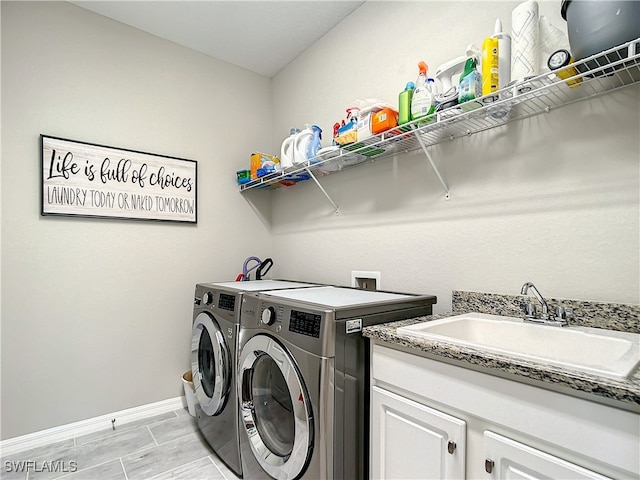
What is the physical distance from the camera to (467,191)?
1646mm

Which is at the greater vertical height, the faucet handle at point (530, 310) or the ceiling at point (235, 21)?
the ceiling at point (235, 21)

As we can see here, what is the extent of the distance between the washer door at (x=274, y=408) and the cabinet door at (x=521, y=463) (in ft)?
2.02

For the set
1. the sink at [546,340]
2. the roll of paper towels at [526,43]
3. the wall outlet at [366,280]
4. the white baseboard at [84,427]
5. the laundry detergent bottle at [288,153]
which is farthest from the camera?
the laundry detergent bottle at [288,153]

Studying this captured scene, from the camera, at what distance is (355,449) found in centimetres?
131

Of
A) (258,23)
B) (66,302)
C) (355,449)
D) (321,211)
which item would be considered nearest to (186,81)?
(258,23)

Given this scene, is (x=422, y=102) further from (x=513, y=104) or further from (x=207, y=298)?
(x=207, y=298)

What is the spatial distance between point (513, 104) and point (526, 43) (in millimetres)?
205

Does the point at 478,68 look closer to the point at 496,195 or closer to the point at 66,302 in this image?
Result: the point at 496,195

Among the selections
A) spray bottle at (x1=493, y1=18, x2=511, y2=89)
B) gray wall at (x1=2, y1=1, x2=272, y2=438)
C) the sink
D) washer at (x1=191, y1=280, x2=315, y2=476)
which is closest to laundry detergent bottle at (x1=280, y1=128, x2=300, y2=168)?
gray wall at (x1=2, y1=1, x2=272, y2=438)

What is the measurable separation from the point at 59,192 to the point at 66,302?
69cm

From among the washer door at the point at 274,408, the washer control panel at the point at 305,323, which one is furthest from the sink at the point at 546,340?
the washer door at the point at 274,408

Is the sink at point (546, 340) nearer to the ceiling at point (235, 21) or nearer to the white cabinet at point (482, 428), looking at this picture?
the white cabinet at point (482, 428)

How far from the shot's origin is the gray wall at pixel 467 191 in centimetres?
122

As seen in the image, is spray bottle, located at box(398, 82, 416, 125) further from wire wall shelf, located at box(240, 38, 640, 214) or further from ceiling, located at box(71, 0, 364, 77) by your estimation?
ceiling, located at box(71, 0, 364, 77)
